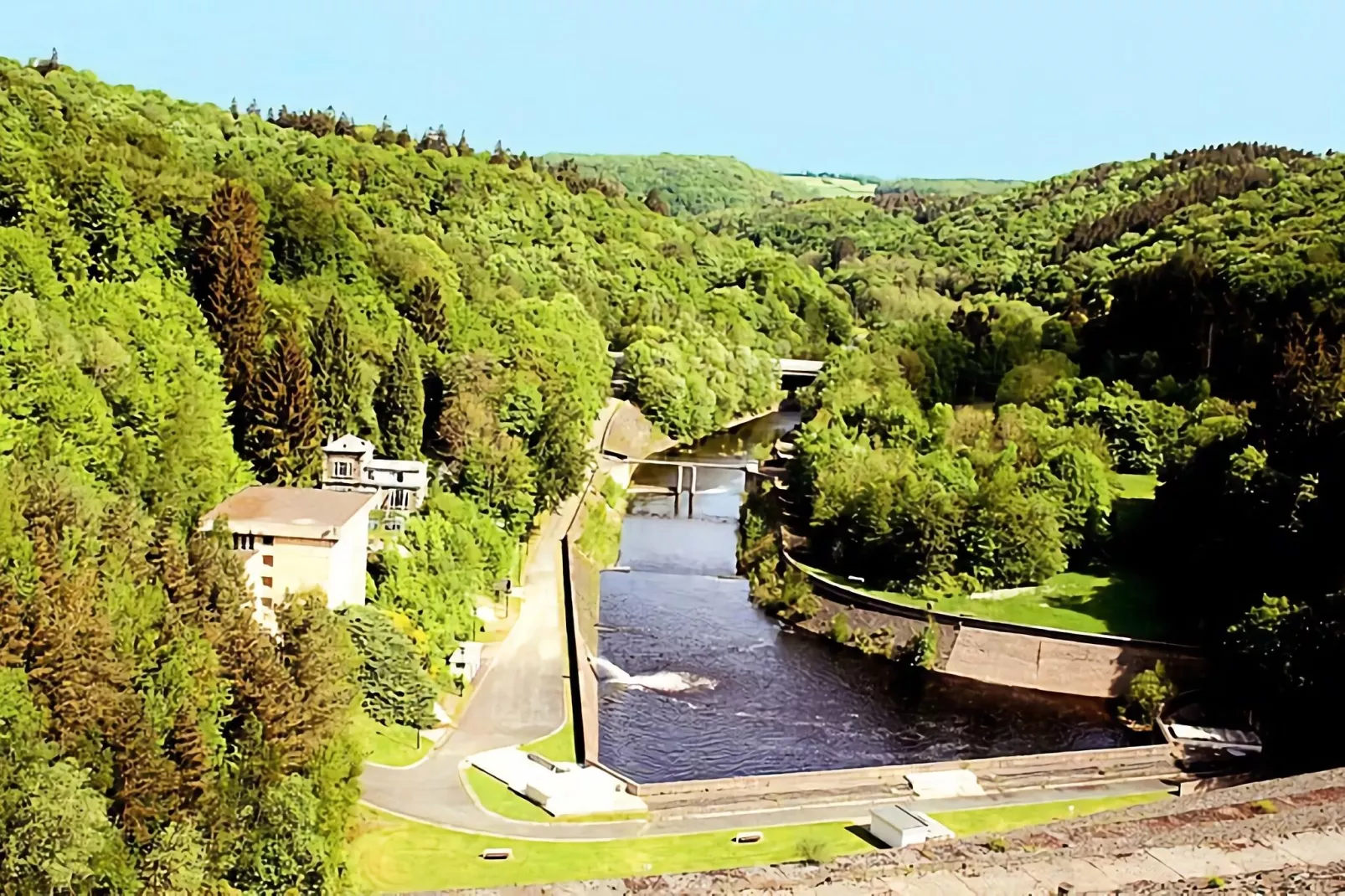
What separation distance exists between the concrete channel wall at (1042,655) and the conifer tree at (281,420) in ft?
69.6

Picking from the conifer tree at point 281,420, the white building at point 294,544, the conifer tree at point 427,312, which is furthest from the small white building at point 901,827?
the conifer tree at point 427,312

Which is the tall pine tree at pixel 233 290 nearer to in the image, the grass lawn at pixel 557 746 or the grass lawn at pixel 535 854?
the grass lawn at pixel 557 746

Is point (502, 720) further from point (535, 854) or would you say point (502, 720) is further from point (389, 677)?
point (535, 854)

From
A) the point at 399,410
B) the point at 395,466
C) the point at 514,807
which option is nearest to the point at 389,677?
the point at 514,807

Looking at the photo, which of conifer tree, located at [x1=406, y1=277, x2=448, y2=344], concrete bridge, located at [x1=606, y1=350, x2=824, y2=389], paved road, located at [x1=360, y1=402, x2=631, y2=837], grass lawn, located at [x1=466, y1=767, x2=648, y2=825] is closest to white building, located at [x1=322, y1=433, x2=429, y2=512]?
paved road, located at [x1=360, y1=402, x2=631, y2=837]

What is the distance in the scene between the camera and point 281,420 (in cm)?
4747

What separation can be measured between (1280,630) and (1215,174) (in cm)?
11167

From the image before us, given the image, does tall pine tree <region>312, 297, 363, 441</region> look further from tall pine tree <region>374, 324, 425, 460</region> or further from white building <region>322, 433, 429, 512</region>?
tall pine tree <region>374, 324, 425, 460</region>

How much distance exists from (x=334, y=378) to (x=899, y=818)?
91.3ft

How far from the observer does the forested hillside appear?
2592 centimetres

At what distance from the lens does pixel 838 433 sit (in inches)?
→ 2648

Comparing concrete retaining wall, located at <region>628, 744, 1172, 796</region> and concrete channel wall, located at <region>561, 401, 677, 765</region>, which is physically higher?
concrete channel wall, located at <region>561, 401, 677, 765</region>

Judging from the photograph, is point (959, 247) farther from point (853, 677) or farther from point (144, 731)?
point (144, 731)

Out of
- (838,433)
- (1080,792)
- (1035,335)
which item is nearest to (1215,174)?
(1035,335)
